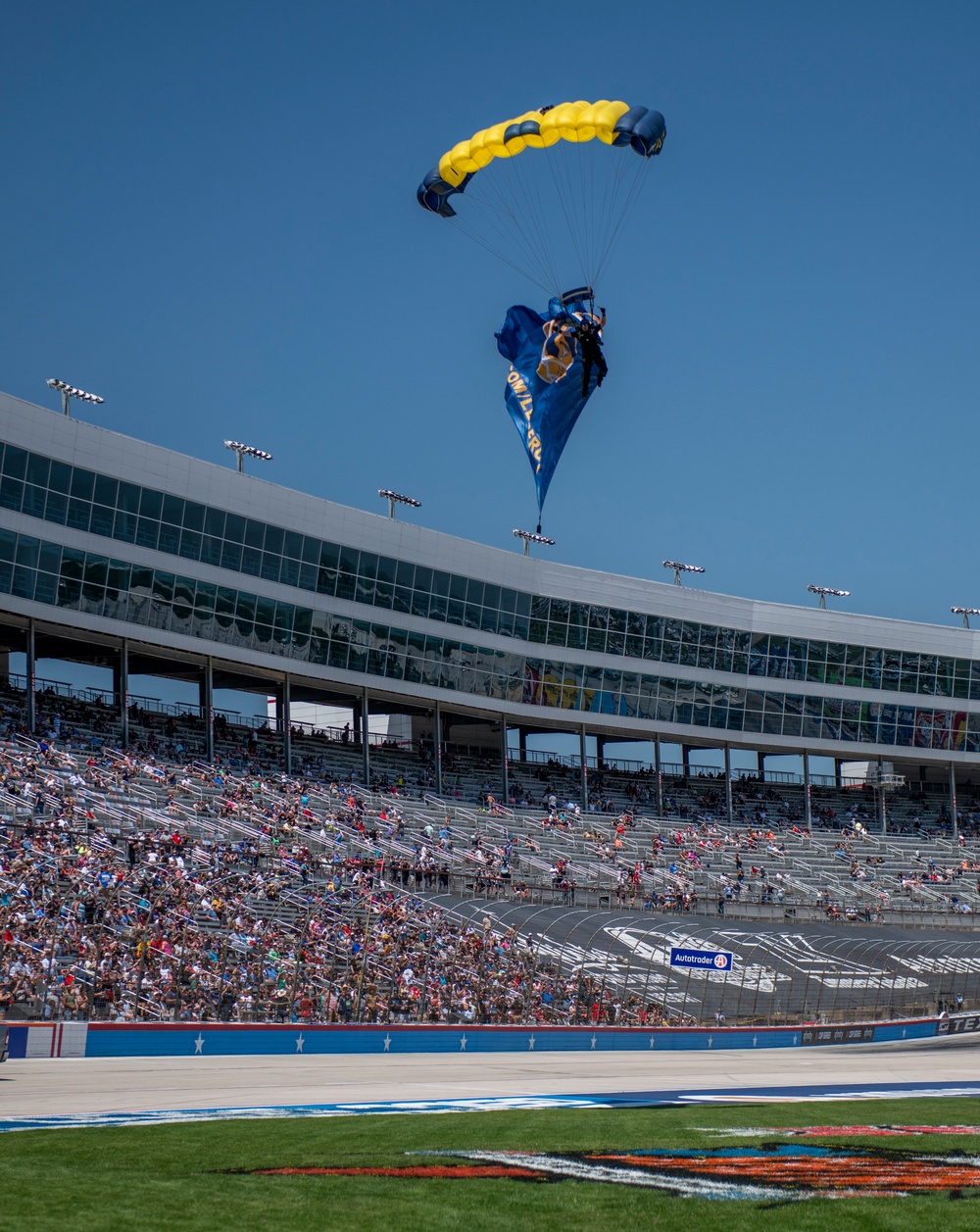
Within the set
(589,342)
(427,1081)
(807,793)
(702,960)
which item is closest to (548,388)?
(589,342)

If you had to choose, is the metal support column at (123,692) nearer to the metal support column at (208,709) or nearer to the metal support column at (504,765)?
the metal support column at (208,709)

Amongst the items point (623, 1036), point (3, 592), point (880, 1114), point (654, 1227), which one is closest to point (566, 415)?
point (623, 1036)

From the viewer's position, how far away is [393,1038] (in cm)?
2855

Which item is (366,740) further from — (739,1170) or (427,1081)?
(739,1170)

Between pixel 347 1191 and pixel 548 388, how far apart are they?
91.5 feet

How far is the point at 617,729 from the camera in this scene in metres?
63.8

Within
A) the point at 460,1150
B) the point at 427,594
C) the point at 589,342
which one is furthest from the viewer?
the point at 427,594

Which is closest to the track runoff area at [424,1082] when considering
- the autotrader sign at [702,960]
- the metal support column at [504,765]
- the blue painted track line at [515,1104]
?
the blue painted track line at [515,1104]

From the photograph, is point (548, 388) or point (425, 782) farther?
point (425, 782)

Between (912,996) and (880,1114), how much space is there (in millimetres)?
25337

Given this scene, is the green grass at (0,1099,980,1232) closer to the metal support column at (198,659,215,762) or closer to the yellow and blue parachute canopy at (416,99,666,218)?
the yellow and blue parachute canopy at (416,99,666,218)

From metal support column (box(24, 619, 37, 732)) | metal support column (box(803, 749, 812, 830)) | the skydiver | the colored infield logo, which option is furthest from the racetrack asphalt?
metal support column (box(803, 749, 812, 830))

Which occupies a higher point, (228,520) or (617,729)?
(228,520)

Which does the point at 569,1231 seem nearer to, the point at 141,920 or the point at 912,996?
the point at 141,920
